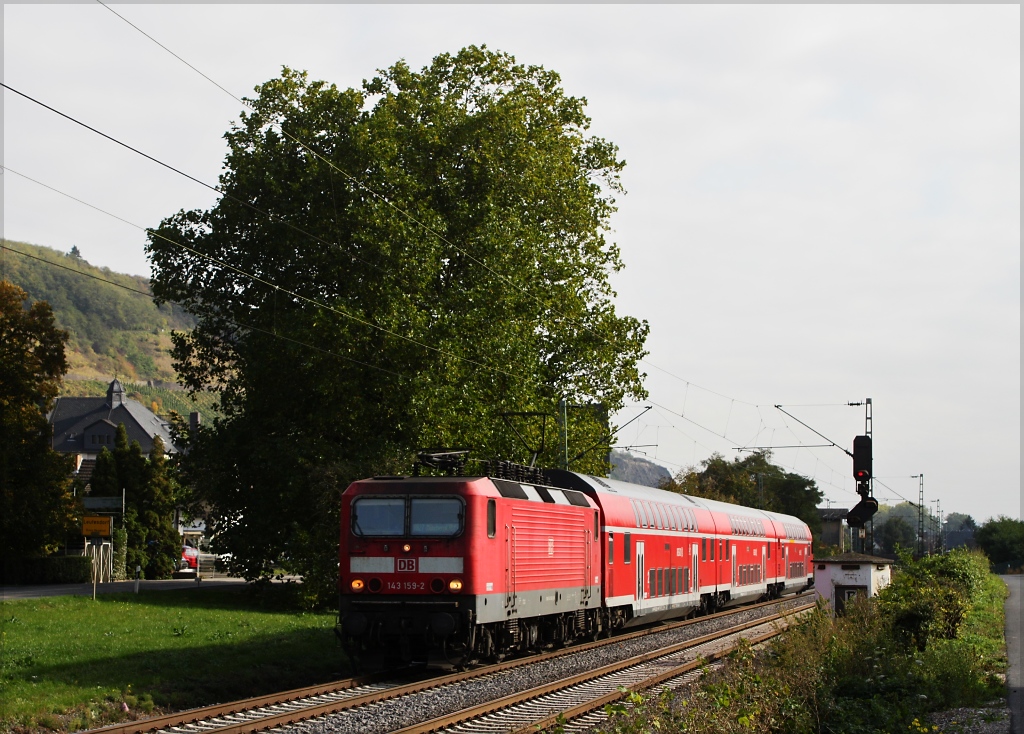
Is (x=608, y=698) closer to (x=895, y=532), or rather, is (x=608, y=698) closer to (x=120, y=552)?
(x=120, y=552)

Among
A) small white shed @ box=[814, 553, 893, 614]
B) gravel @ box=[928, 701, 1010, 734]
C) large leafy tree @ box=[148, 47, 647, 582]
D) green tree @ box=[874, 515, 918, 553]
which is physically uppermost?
large leafy tree @ box=[148, 47, 647, 582]

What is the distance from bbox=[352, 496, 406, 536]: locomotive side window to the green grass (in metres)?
2.57

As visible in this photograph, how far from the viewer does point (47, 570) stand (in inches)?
1812

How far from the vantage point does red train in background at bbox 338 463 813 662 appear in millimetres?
19047

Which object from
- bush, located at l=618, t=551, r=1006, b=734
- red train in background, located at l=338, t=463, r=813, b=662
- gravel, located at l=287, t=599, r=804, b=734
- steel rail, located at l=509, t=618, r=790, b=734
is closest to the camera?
bush, located at l=618, t=551, r=1006, b=734

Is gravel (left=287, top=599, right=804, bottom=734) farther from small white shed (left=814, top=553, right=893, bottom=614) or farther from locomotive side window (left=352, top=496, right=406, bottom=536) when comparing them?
small white shed (left=814, top=553, right=893, bottom=614)

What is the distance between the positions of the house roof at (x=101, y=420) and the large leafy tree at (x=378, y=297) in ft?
295

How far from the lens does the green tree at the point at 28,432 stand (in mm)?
40562

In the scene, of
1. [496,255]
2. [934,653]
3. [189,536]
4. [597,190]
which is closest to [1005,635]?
[934,653]

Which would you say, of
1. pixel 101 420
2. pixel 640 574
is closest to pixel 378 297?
pixel 640 574

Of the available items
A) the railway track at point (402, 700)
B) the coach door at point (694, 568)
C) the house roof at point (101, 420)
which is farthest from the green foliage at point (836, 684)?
the house roof at point (101, 420)

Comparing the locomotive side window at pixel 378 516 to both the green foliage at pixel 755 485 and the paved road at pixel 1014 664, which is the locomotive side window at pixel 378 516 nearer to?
the paved road at pixel 1014 664

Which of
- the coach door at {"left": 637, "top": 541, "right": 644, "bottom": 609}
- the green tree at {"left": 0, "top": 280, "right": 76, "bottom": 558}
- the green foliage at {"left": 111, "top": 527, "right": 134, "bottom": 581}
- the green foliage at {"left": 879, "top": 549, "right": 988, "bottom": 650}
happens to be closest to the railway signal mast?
the green foliage at {"left": 879, "top": 549, "right": 988, "bottom": 650}

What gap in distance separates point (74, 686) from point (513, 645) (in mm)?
8123
